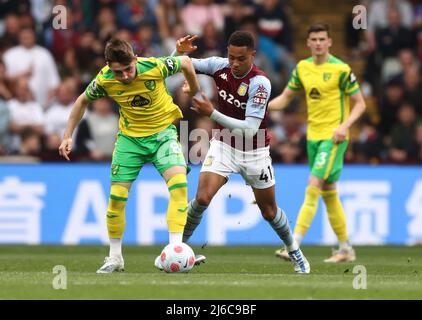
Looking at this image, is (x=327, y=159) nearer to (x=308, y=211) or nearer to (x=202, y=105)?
(x=308, y=211)

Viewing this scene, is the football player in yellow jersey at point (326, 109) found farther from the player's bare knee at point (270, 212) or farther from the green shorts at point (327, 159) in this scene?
the player's bare knee at point (270, 212)

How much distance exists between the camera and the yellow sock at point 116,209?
10.5 m

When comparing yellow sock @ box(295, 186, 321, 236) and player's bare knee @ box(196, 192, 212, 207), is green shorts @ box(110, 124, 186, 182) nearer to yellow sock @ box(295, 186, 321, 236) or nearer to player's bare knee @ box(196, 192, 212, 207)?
player's bare knee @ box(196, 192, 212, 207)

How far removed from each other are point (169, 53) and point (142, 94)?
8.49 m

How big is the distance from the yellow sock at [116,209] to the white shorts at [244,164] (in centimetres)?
96

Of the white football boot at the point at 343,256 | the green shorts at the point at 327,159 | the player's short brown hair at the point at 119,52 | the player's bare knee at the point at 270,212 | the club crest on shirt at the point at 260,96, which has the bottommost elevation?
the white football boot at the point at 343,256

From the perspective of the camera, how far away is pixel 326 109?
1345cm

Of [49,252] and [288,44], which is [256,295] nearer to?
[49,252]

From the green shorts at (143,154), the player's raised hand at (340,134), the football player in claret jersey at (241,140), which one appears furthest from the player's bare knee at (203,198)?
the player's raised hand at (340,134)

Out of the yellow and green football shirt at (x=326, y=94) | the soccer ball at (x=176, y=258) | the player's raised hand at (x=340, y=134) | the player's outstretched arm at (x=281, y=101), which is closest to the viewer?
the soccer ball at (x=176, y=258)

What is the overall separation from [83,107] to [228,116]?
4.43ft

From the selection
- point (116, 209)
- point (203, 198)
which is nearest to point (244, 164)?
point (203, 198)

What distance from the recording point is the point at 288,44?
66.1 ft

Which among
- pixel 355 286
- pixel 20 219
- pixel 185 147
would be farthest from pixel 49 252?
pixel 355 286
